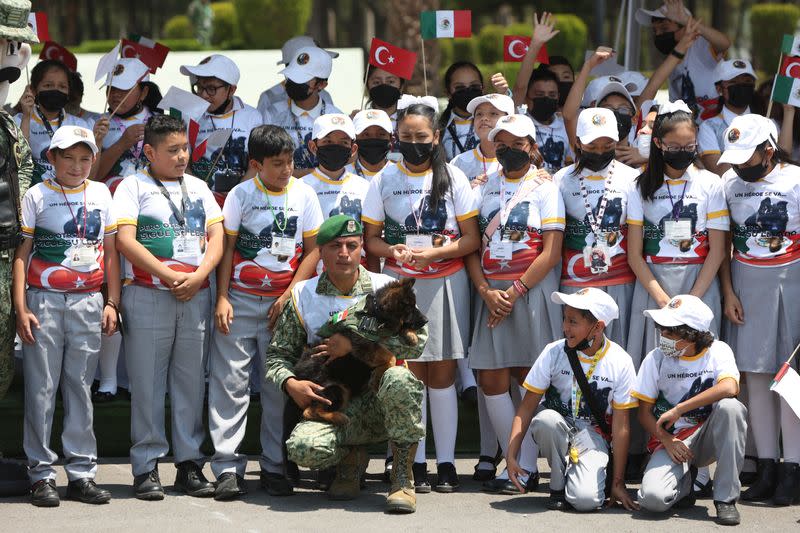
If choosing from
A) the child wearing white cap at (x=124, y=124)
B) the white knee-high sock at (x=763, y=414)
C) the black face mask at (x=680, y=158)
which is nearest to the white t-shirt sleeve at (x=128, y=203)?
the child wearing white cap at (x=124, y=124)

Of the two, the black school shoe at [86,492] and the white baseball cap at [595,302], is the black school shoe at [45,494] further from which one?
the white baseball cap at [595,302]

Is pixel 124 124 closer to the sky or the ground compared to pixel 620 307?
closer to the sky

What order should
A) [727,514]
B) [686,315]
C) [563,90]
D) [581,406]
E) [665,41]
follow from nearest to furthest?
[727,514] → [686,315] → [581,406] → [563,90] → [665,41]

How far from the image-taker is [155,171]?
22.2ft

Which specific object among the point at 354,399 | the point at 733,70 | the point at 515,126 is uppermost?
the point at 733,70

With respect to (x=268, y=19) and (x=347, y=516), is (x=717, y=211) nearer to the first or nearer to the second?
(x=347, y=516)

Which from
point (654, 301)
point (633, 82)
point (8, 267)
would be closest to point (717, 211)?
point (654, 301)

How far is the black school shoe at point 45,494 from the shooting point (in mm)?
6371

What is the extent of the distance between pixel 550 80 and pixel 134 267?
11.2 ft

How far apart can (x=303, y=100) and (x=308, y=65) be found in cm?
25

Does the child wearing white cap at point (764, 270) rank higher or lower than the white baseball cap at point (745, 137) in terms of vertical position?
lower

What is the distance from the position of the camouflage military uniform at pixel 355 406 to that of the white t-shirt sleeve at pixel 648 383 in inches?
46.5

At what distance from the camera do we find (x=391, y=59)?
28.2 ft

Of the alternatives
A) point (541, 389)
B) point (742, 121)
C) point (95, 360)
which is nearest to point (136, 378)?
point (95, 360)
